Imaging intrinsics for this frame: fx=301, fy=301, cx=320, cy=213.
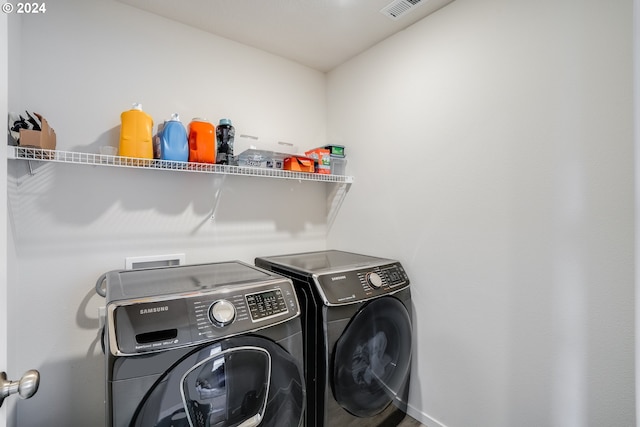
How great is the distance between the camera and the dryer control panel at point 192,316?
1.03m

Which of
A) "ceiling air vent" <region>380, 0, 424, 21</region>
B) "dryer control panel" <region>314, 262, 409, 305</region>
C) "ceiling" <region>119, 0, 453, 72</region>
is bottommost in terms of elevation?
"dryer control panel" <region>314, 262, 409, 305</region>

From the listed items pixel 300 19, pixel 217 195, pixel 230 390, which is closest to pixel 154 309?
pixel 230 390

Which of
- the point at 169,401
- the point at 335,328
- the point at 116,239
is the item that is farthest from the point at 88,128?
the point at 335,328

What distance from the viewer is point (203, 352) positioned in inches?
43.8

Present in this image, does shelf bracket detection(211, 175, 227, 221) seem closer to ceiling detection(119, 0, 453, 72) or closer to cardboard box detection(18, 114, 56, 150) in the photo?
cardboard box detection(18, 114, 56, 150)

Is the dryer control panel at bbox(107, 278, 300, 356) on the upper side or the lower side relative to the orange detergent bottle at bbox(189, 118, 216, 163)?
lower

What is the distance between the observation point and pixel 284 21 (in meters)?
1.92

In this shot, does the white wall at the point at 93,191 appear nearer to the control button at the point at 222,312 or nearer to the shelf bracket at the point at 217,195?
the shelf bracket at the point at 217,195

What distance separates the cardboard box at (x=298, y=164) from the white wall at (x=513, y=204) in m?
0.51

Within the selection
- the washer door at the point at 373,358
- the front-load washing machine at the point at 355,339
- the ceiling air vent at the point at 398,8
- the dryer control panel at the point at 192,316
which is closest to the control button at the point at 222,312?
the dryer control panel at the point at 192,316

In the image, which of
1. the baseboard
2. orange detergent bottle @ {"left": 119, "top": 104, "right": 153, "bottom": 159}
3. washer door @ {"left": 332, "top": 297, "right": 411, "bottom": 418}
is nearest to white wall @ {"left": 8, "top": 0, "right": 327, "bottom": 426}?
orange detergent bottle @ {"left": 119, "top": 104, "right": 153, "bottom": 159}

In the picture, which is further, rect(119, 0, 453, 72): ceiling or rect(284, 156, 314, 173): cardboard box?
rect(284, 156, 314, 173): cardboard box

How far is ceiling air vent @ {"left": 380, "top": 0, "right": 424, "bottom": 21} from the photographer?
1742 mm

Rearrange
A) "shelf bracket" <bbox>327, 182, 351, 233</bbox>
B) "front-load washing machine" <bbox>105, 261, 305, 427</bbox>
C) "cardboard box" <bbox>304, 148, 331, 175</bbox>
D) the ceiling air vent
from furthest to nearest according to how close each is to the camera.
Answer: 1. "shelf bracket" <bbox>327, 182, 351, 233</bbox>
2. "cardboard box" <bbox>304, 148, 331, 175</bbox>
3. the ceiling air vent
4. "front-load washing machine" <bbox>105, 261, 305, 427</bbox>
